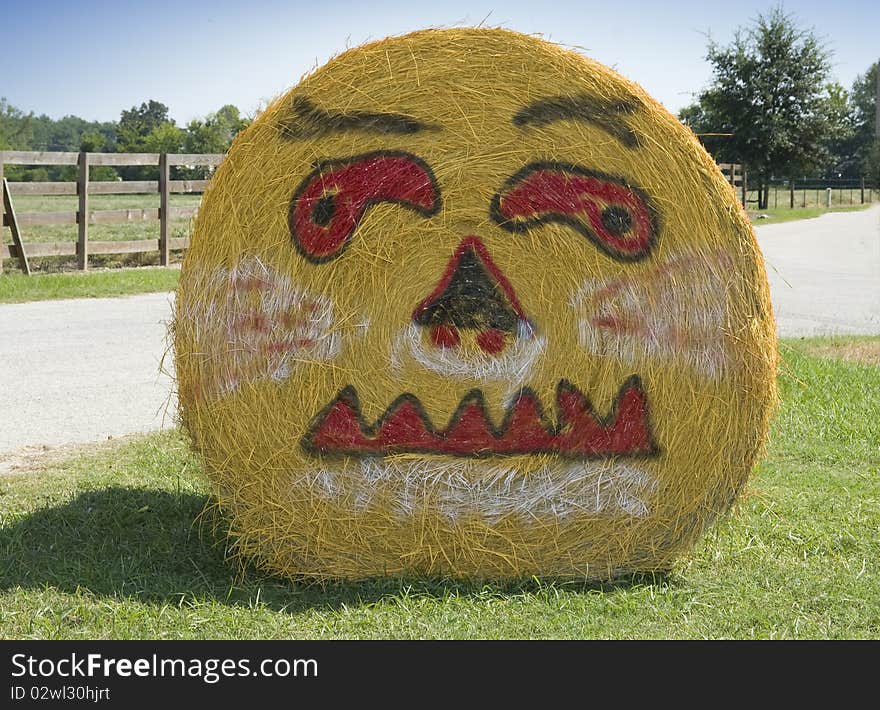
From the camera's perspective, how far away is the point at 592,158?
3.99 meters

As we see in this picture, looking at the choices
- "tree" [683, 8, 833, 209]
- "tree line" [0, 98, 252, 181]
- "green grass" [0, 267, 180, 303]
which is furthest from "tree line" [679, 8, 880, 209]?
"green grass" [0, 267, 180, 303]

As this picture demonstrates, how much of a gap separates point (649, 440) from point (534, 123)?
4.29 ft

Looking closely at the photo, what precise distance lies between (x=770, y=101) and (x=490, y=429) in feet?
130

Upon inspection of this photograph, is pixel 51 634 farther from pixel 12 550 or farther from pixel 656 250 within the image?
pixel 656 250

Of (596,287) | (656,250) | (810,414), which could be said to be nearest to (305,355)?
(596,287)

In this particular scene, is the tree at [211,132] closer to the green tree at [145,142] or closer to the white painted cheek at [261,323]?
the green tree at [145,142]

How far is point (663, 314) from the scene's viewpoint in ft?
13.1

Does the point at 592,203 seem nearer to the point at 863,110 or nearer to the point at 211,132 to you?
the point at 211,132

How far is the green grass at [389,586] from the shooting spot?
361 centimetres

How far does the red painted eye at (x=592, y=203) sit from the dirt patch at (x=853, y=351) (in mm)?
5385

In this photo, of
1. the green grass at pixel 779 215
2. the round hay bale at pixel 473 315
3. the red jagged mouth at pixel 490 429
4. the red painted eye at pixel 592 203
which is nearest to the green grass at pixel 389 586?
the round hay bale at pixel 473 315

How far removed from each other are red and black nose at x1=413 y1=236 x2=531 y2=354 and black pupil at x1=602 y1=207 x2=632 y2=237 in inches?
17.7

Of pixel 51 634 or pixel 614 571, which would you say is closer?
pixel 51 634


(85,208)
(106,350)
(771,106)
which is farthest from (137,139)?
(106,350)
